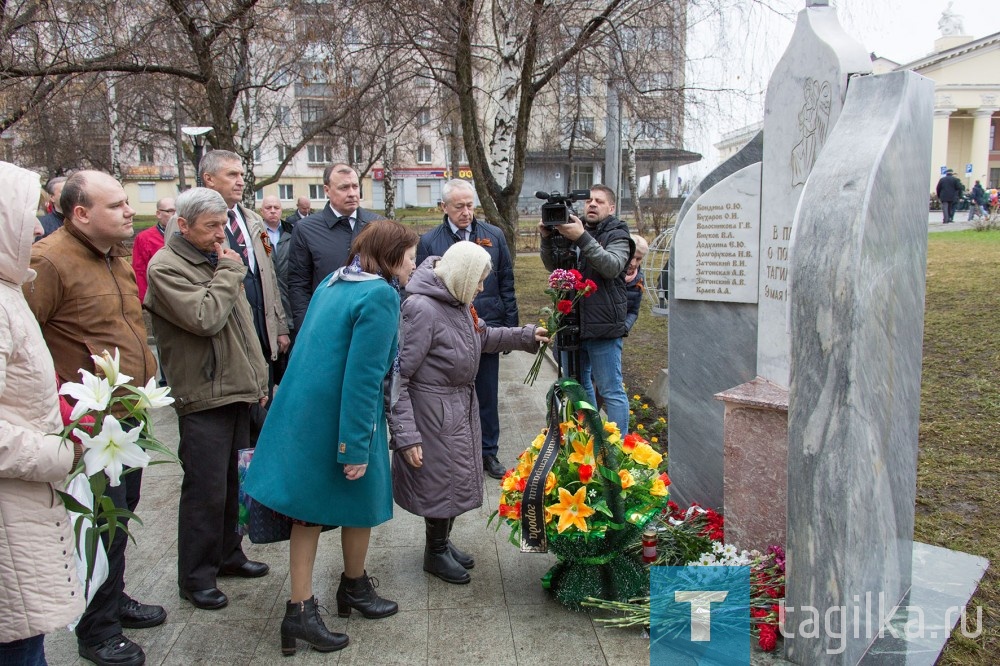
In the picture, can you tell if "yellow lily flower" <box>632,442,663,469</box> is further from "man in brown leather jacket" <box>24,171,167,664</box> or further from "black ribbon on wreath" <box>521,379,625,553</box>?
"man in brown leather jacket" <box>24,171,167,664</box>

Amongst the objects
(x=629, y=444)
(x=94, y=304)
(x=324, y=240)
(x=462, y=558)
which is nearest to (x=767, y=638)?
(x=629, y=444)

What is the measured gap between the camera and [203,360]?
337 cm

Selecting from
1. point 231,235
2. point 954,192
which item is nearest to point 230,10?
point 231,235

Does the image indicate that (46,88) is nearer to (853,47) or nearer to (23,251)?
(23,251)

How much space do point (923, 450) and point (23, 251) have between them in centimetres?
525

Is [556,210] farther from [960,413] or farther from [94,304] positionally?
[960,413]

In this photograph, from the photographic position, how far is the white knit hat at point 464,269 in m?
3.49

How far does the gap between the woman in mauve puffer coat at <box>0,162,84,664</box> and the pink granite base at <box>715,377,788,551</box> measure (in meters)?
2.71

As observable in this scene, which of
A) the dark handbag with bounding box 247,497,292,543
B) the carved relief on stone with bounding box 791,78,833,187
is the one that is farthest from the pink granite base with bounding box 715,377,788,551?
the dark handbag with bounding box 247,497,292,543

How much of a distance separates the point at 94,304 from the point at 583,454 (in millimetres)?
2021

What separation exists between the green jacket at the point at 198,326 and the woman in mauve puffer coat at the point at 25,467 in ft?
3.38

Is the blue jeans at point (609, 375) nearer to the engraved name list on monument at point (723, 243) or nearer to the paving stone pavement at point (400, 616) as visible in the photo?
the engraved name list on monument at point (723, 243)

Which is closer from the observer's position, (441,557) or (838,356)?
(838,356)

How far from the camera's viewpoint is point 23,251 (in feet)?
6.97
